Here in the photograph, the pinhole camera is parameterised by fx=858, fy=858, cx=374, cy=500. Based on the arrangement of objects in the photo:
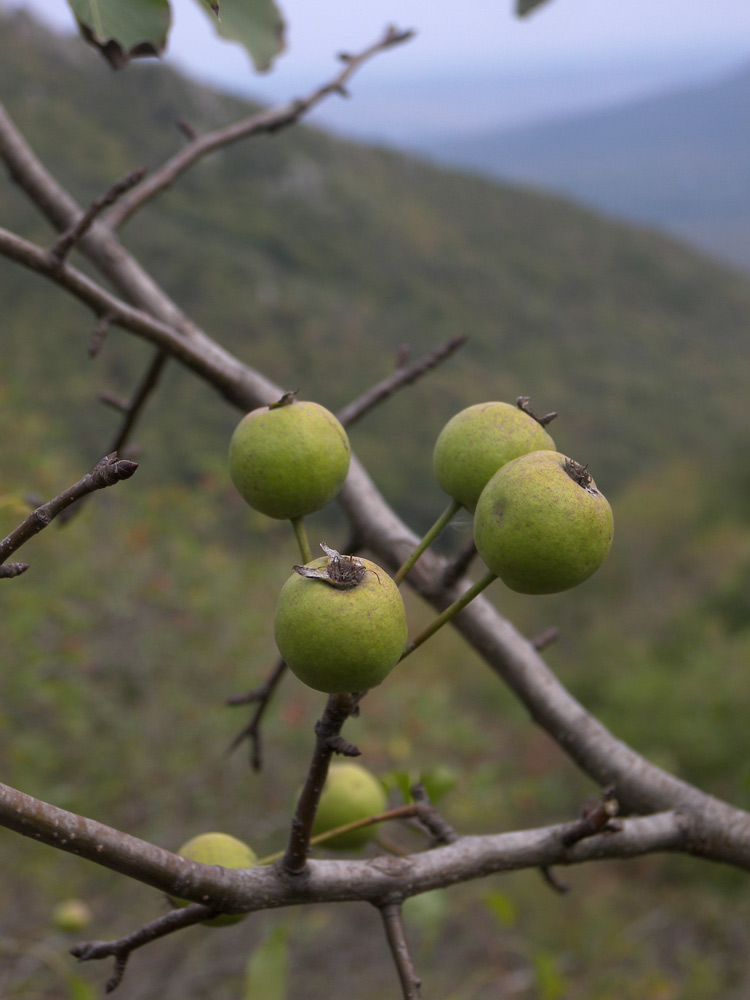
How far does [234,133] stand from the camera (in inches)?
83.4

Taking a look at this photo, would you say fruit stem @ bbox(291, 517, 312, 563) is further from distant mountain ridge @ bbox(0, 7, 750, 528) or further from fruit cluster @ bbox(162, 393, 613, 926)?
distant mountain ridge @ bbox(0, 7, 750, 528)

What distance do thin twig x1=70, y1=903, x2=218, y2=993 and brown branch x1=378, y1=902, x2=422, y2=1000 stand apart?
8.2 inches

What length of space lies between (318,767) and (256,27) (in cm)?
136

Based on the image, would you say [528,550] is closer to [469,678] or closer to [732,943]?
[732,943]

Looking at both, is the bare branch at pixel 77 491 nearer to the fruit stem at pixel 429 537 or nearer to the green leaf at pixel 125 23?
the fruit stem at pixel 429 537

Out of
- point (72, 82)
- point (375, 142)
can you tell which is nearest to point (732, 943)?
point (72, 82)

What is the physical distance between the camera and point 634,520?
3884 cm

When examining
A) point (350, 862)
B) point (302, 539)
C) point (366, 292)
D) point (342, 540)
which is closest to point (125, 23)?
point (302, 539)

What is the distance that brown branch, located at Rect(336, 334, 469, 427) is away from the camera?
1.82 m

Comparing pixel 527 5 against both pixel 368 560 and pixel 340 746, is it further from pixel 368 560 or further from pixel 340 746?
pixel 340 746

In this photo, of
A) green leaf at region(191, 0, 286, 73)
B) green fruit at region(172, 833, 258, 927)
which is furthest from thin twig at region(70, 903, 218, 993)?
green leaf at region(191, 0, 286, 73)

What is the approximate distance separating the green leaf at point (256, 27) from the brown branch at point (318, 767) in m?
1.20

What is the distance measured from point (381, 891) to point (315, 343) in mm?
47935

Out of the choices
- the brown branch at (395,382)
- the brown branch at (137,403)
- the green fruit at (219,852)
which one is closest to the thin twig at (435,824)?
the green fruit at (219,852)
